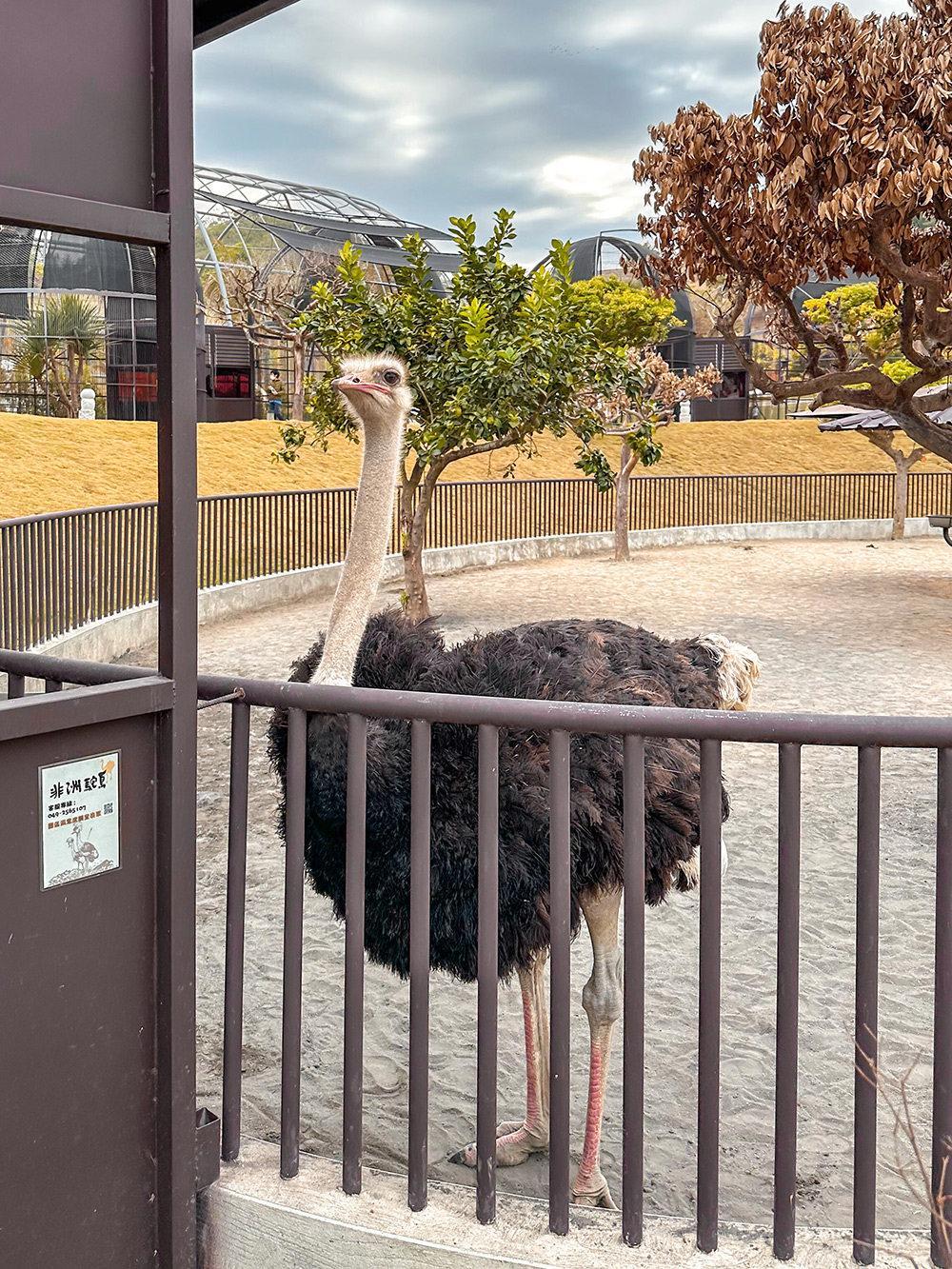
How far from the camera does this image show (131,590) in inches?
459

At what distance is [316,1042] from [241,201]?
39.4 m

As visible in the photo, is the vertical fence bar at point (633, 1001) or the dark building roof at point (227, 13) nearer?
the vertical fence bar at point (633, 1001)

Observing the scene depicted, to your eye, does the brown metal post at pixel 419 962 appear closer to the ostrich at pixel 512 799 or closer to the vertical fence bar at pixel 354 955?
the vertical fence bar at pixel 354 955

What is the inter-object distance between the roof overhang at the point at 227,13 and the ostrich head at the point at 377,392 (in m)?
1.27

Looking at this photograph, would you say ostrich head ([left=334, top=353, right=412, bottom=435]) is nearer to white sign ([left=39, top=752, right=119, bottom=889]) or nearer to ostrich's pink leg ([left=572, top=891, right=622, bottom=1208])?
ostrich's pink leg ([left=572, top=891, right=622, bottom=1208])

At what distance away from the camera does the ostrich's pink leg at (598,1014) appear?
2.97 metres

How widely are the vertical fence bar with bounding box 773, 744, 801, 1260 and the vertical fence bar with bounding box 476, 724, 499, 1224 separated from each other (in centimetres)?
49

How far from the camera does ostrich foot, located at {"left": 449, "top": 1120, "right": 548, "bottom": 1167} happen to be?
10.5ft

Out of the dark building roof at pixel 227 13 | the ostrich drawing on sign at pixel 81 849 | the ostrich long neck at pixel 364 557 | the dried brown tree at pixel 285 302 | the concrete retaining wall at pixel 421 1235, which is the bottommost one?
the concrete retaining wall at pixel 421 1235

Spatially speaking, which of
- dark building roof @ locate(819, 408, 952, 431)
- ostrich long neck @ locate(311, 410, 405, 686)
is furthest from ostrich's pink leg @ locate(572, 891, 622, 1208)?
→ dark building roof @ locate(819, 408, 952, 431)

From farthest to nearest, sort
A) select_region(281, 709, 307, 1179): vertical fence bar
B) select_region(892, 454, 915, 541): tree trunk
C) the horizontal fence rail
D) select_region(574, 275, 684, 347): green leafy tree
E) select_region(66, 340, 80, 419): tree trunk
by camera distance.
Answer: select_region(66, 340, 80, 419): tree trunk
select_region(574, 275, 684, 347): green leafy tree
select_region(892, 454, 915, 541): tree trunk
the horizontal fence rail
select_region(281, 709, 307, 1179): vertical fence bar

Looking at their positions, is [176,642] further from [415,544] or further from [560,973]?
[415,544]

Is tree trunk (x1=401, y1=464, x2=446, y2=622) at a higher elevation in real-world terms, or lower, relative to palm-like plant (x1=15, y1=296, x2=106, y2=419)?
lower

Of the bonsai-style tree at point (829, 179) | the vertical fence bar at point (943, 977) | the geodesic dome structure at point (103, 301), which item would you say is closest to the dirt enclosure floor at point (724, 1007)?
the vertical fence bar at point (943, 977)
